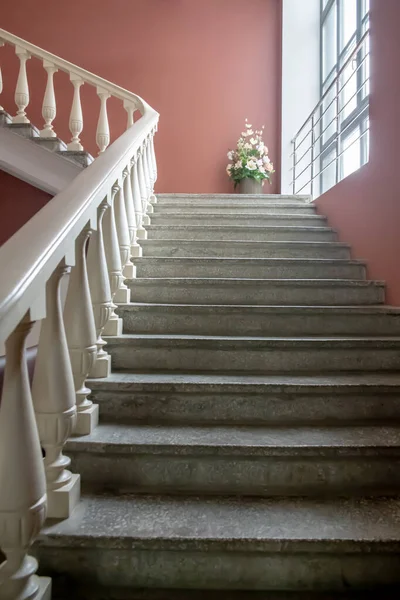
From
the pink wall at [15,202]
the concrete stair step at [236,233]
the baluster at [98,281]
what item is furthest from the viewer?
the pink wall at [15,202]

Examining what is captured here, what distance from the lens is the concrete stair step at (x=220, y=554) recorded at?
3.84 ft

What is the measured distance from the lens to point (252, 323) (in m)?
2.13

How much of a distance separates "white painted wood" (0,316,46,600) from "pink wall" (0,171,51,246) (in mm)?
3074

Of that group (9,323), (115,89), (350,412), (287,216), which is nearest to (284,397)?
(350,412)

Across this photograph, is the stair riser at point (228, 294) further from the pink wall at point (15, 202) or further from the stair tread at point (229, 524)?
the pink wall at point (15, 202)

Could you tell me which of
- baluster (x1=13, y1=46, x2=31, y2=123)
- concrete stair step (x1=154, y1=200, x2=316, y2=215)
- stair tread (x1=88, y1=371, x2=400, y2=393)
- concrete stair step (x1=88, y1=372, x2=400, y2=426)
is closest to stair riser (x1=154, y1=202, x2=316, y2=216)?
concrete stair step (x1=154, y1=200, x2=316, y2=215)

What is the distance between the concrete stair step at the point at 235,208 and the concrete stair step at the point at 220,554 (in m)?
2.52

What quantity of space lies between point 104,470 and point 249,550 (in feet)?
1.61

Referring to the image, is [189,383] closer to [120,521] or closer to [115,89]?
[120,521]

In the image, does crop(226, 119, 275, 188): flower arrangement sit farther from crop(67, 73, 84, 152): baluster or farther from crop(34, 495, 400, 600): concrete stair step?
crop(34, 495, 400, 600): concrete stair step

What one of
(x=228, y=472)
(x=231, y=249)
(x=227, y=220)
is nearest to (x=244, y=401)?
(x=228, y=472)

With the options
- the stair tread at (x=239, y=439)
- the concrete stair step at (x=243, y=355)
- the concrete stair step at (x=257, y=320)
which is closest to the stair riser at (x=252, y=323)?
the concrete stair step at (x=257, y=320)

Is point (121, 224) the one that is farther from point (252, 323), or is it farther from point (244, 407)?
point (244, 407)

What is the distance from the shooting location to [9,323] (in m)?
0.77
